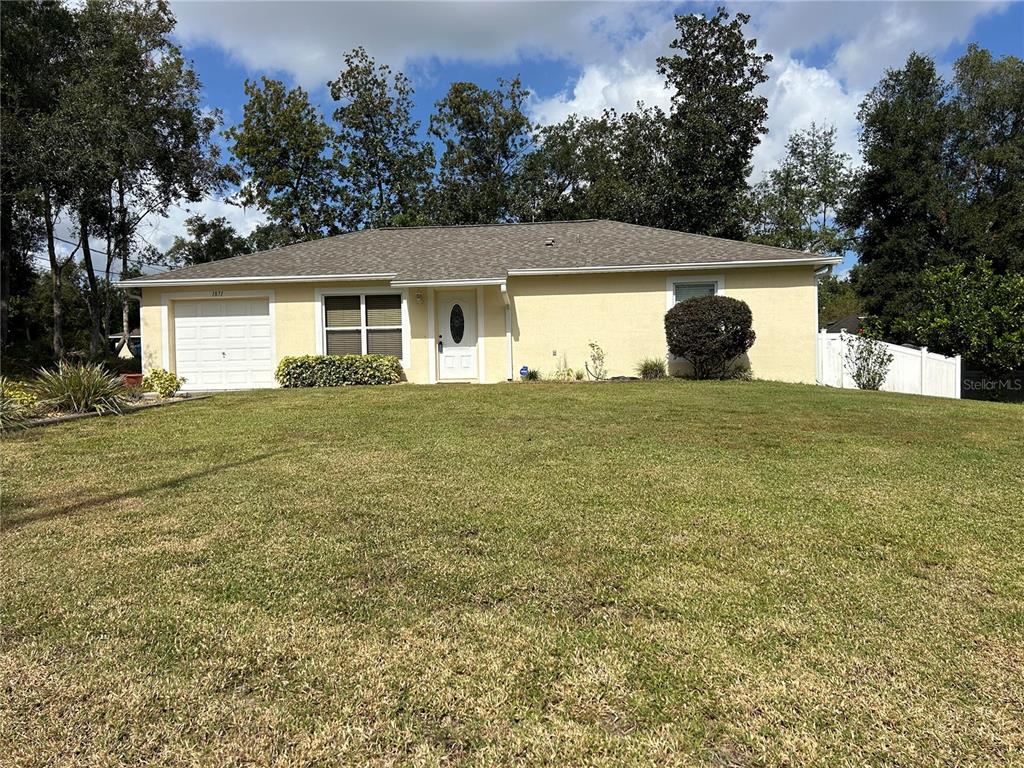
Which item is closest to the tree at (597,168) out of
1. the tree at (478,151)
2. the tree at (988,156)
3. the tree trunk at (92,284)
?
the tree at (478,151)

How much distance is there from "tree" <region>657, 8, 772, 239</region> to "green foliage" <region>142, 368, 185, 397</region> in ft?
72.7

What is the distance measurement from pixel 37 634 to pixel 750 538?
3.76m

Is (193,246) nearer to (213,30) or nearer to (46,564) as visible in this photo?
(213,30)

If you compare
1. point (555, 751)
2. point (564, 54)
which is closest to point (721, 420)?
point (555, 751)

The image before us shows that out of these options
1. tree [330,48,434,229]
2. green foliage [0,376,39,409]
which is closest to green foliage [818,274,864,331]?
tree [330,48,434,229]

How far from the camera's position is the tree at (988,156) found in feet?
77.8

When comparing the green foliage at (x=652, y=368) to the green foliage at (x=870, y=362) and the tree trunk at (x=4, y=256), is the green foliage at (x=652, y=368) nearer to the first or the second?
the green foliage at (x=870, y=362)

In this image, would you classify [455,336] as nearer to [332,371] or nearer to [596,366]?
[332,371]

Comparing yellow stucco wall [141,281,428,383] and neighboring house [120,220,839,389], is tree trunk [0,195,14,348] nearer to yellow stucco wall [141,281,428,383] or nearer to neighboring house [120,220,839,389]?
yellow stucco wall [141,281,428,383]

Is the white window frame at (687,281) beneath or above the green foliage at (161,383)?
above

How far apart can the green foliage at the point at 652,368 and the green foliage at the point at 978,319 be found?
8349mm

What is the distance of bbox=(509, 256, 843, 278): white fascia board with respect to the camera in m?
13.3

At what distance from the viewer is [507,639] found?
8.09 ft

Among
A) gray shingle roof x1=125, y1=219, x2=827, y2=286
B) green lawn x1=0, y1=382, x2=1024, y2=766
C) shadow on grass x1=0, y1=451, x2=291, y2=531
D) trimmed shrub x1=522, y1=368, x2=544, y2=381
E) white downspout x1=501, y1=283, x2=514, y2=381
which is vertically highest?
gray shingle roof x1=125, y1=219, x2=827, y2=286
